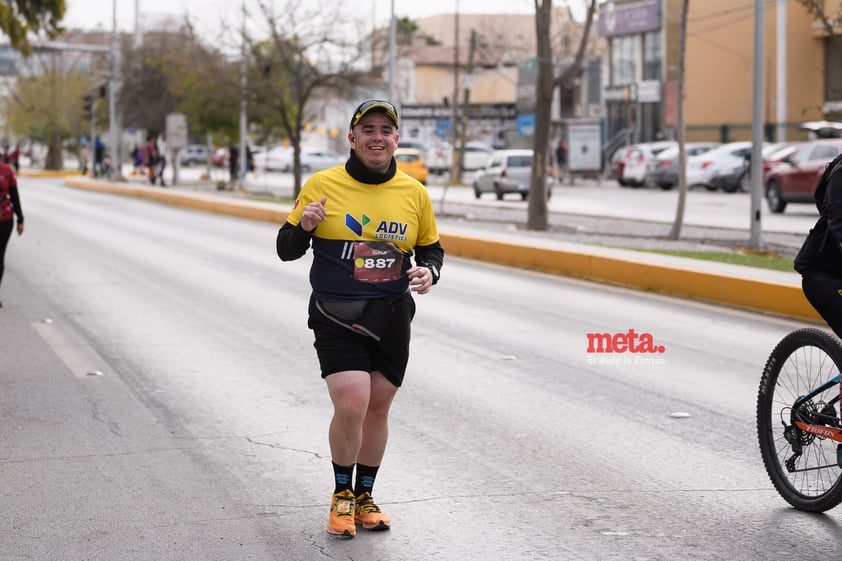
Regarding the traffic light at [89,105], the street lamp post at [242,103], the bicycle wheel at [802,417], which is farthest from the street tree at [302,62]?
the bicycle wheel at [802,417]

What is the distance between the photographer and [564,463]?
7.07m

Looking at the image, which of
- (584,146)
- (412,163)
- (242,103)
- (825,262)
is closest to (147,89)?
(242,103)

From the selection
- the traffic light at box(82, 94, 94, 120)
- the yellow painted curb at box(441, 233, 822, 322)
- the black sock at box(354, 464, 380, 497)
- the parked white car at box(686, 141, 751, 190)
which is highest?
the traffic light at box(82, 94, 94, 120)

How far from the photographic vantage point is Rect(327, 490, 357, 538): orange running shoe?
5656mm

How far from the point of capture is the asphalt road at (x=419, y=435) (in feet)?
18.7

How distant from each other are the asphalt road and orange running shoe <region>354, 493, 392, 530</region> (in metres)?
0.11

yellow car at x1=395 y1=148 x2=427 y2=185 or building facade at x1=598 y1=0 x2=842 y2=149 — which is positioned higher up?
building facade at x1=598 y1=0 x2=842 y2=149

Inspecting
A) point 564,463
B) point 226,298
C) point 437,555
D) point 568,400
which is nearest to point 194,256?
point 226,298

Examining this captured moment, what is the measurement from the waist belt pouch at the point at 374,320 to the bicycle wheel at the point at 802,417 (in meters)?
1.83

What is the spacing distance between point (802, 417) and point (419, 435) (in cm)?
243

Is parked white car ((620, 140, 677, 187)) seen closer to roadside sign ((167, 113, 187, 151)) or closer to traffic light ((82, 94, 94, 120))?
roadside sign ((167, 113, 187, 151))

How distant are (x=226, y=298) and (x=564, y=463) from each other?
27.2 ft

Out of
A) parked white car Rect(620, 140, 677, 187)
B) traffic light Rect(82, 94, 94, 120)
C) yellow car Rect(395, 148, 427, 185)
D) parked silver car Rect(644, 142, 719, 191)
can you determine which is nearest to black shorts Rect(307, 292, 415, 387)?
parked silver car Rect(644, 142, 719, 191)

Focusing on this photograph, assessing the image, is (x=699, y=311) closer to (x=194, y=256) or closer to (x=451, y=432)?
(x=451, y=432)
